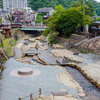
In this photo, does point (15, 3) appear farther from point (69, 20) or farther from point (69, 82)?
point (69, 82)

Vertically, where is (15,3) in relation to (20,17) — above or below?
above

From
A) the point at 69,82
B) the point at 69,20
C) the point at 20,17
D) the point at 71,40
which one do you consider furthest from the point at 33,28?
the point at 69,82

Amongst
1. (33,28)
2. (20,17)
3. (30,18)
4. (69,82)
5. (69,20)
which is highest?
(20,17)

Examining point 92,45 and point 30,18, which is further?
point 30,18

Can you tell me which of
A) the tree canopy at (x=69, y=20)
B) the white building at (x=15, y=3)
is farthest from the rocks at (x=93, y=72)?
the white building at (x=15, y=3)

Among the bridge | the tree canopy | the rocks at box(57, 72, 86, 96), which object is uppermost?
the tree canopy

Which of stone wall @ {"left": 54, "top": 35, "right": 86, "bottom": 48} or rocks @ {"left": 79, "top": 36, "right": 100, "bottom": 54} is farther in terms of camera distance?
stone wall @ {"left": 54, "top": 35, "right": 86, "bottom": 48}

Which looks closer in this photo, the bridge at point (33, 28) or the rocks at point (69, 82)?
the rocks at point (69, 82)

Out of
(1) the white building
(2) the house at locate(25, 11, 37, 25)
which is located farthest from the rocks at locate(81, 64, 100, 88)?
(1) the white building

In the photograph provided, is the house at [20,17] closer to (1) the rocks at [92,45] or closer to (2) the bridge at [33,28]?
(2) the bridge at [33,28]

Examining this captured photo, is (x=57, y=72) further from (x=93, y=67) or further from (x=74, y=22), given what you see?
(x=74, y=22)

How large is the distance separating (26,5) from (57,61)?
122361 mm

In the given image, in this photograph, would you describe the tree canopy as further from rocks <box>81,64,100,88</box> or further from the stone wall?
rocks <box>81,64,100,88</box>

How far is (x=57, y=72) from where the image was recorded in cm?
2828
